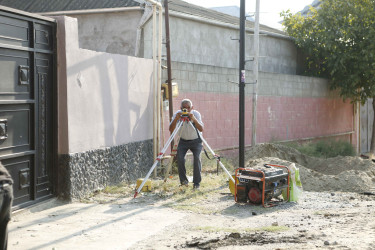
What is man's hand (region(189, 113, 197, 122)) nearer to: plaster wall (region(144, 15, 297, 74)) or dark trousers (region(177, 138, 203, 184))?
dark trousers (region(177, 138, 203, 184))

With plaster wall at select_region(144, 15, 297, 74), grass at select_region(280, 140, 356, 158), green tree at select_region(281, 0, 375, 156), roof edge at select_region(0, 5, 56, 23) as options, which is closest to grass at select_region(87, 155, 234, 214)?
roof edge at select_region(0, 5, 56, 23)

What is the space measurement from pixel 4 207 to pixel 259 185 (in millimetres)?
5447

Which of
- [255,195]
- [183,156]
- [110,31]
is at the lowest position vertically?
[255,195]

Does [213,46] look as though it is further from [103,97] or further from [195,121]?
[103,97]

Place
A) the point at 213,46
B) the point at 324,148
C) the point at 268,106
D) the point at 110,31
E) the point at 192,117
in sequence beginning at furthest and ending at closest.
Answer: the point at 324,148 → the point at 213,46 → the point at 268,106 → the point at 110,31 → the point at 192,117

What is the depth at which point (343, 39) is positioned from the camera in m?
21.4

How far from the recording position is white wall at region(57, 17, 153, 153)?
8938mm

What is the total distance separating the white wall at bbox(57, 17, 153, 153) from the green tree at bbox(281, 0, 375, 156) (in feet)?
37.1

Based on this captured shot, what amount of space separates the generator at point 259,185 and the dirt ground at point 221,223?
17cm

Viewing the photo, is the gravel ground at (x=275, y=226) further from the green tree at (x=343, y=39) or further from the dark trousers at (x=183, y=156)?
the green tree at (x=343, y=39)

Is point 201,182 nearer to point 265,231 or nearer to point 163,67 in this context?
point 163,67

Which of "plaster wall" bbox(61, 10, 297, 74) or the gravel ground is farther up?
"plaster wall" bbox(61, 10, 297, 74)

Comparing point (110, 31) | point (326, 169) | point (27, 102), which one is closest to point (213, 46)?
point (110, 31)

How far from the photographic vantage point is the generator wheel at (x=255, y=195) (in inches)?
360
